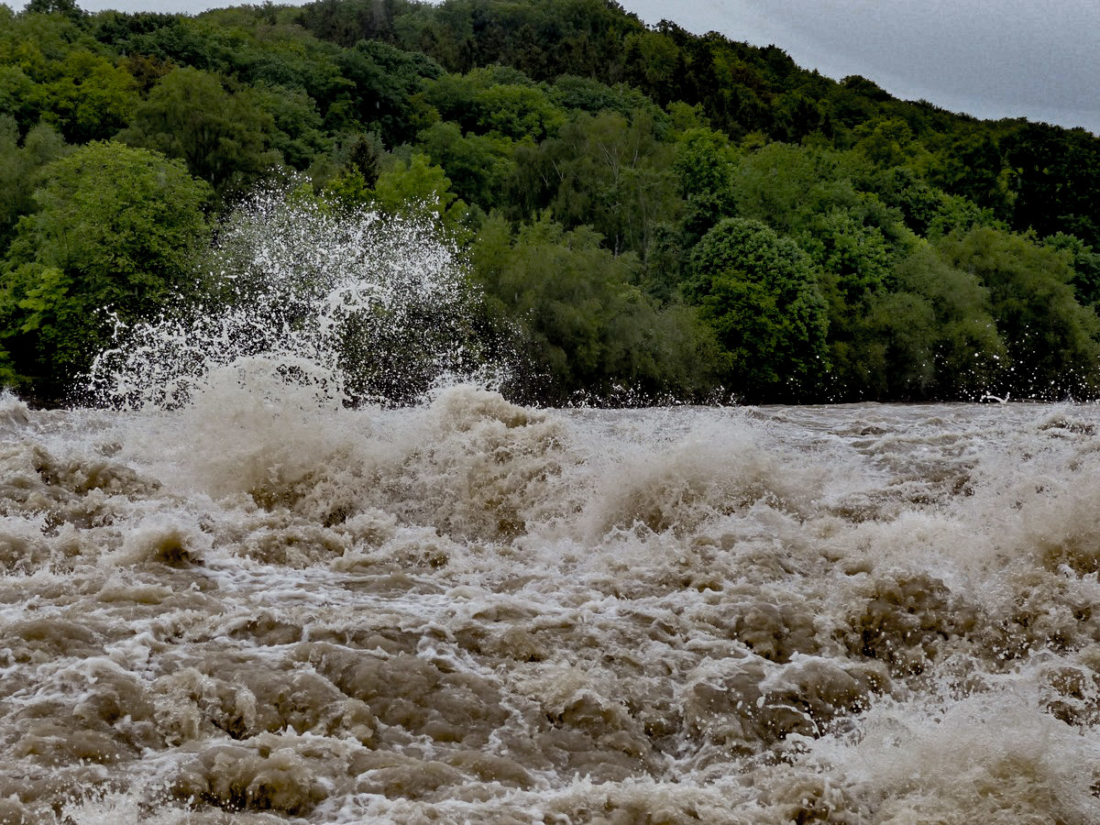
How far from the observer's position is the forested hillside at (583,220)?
3603 cm

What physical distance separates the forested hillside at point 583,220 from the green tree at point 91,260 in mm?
91

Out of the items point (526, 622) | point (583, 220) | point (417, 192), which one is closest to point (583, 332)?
point (417, 192)

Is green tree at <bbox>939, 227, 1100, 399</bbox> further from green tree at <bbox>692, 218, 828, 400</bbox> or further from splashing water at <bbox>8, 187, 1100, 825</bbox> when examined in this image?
splashing water at <bbox>8, 187, 1100, 825</bbox>

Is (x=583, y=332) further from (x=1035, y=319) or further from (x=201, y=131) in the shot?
(x=1035, y=319)

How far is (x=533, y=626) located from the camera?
801cm

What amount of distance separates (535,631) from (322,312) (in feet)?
88.3

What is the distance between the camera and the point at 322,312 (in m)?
33.6

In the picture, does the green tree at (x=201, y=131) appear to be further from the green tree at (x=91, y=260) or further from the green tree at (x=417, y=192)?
the green tree at (x=91, y=260)

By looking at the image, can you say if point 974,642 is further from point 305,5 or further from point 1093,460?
point 305,5

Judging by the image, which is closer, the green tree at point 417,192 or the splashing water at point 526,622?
the splashing water at point 526,622

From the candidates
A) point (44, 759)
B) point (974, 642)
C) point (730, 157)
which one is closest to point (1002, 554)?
point (974, 642)

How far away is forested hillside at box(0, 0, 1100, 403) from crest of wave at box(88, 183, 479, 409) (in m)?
1.10

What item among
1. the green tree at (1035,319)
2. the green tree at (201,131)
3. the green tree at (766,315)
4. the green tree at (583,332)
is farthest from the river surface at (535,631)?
the green tree at (1035,319)

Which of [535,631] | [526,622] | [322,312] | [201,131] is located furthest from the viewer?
[201,131]
